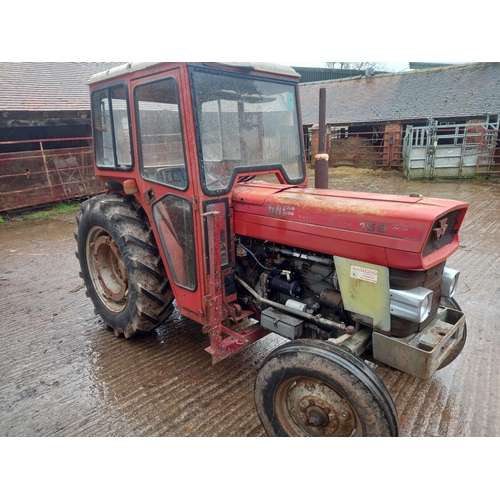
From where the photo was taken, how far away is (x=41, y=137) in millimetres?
10430

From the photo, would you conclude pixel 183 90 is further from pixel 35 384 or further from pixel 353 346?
pixel 35 384

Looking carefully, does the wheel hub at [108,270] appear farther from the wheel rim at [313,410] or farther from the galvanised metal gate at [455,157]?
the galvanised metal gate at [455,157]

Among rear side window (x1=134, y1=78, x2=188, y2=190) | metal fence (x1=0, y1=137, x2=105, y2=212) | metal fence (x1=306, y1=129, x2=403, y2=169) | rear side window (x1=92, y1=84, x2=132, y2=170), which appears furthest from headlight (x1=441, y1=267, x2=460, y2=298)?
metal fence (x1=306, y1=129, x2=403, y2=169)

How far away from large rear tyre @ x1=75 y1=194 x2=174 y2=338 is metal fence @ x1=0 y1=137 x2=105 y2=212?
6.89 metres

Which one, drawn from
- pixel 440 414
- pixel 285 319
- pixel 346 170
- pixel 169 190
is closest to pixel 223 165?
pixel 169 190

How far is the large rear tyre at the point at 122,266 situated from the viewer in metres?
3.06

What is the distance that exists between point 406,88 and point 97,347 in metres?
20.0

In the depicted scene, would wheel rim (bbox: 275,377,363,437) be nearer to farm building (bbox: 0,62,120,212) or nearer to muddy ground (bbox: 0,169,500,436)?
muddy ground (bbox: 0,169,500,436)

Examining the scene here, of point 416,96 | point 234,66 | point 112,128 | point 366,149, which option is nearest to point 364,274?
point 234,66

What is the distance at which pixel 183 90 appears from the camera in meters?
2.44

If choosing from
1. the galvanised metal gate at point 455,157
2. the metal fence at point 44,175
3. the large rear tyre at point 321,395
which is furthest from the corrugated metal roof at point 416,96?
the large rear tyre at point 321,395

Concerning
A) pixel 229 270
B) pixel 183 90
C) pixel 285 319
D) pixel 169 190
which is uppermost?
pixel 183 90

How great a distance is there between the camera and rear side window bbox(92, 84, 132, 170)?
3.10m

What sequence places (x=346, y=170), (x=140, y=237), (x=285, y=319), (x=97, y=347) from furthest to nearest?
(x=346, y=170)
(x=97, y=347)
(x=140, y=237)
(x=285, y=319)
